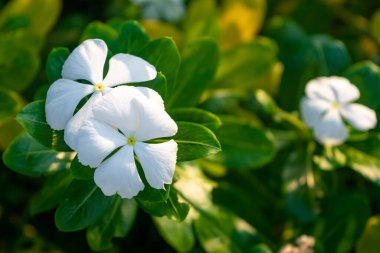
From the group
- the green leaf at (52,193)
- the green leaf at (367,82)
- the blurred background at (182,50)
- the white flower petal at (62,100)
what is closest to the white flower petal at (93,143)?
the white flower petal at (62,100)

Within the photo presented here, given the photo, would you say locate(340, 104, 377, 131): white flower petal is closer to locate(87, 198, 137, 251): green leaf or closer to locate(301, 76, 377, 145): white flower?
locate(301, 76, 377, 145): white flower

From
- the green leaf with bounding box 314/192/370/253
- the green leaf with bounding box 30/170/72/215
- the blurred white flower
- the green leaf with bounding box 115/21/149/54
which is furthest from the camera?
the blurred white flower

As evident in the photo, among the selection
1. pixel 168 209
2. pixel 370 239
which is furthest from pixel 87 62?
pixel 370 239

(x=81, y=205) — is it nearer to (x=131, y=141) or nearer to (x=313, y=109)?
(x=131, y=141)

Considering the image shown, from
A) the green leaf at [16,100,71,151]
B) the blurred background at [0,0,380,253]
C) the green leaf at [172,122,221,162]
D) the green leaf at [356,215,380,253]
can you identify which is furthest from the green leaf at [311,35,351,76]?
the green leaf at [16,100,71,151]

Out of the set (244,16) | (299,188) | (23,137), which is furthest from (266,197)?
(23,137)

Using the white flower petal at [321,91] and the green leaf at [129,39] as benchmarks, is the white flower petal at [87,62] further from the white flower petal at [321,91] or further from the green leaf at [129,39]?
the white flower petal at [321,91]
